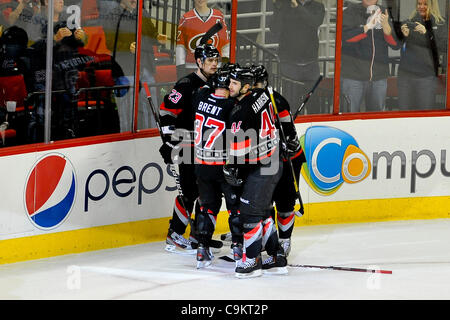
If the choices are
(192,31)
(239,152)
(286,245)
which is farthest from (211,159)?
(192,31)

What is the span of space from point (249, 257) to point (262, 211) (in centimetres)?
32

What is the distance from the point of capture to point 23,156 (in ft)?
21.4

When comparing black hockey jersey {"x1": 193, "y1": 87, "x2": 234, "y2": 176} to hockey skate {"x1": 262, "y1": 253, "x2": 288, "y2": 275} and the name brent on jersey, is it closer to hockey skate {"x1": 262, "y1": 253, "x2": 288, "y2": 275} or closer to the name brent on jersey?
the name brent on jersey

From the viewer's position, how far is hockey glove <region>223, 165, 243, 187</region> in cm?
629

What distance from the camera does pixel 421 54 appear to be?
8.58m

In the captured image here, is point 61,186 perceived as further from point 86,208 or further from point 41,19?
point 41,19

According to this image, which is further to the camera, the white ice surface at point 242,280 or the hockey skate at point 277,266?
the hockey skate at point 277,266

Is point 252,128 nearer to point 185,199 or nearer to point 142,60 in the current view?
point 185,199

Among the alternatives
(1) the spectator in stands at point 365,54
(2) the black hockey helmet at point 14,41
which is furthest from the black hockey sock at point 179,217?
(1) the spectator in stands at point 365,54

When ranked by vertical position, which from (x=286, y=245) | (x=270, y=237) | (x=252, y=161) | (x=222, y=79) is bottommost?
(x=286, y=245)

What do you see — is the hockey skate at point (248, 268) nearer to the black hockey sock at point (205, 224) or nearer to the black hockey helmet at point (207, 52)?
the black hockey sock at point (205, 224)

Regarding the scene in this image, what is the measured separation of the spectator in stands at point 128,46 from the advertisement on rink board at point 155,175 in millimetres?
259

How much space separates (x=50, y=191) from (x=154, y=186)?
0.99 meters

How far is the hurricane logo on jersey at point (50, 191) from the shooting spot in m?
6.59
